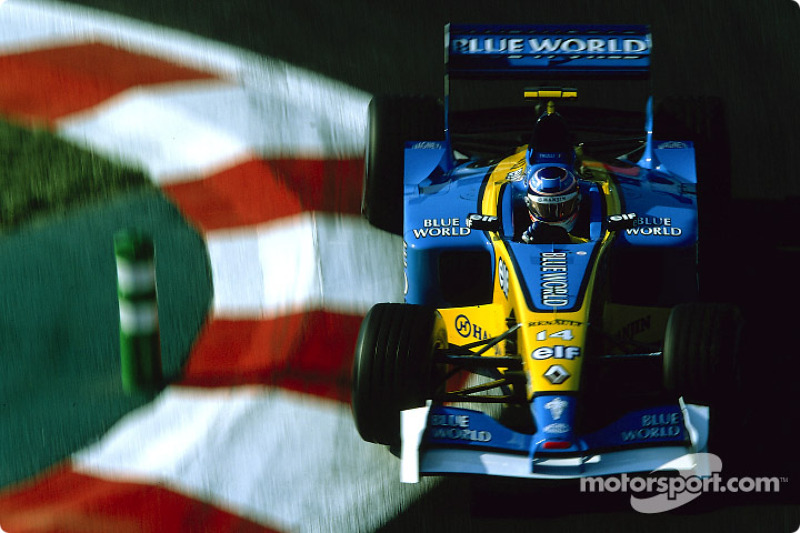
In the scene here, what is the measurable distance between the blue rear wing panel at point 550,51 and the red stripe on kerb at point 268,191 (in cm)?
116

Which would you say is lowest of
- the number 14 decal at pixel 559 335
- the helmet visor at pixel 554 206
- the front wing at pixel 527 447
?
the front wing at pixel 527 447

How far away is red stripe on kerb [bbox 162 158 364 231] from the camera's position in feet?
24.3

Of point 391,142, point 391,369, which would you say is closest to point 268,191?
point 391,142

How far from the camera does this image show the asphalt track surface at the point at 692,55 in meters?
7.21

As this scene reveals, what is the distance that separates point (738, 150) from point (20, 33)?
16.5 feet

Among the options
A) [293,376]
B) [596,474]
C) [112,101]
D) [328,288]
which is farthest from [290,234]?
[596,474]

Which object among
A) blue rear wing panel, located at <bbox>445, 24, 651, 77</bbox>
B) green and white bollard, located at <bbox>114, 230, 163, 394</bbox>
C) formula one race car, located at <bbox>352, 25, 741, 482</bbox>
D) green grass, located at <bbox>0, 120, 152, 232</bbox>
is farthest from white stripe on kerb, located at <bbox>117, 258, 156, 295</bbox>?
blue rear wing panel, located at <bbox>445, 24, 651, 77</bbox>

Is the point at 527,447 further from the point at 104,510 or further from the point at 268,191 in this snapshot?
the point at 268,191

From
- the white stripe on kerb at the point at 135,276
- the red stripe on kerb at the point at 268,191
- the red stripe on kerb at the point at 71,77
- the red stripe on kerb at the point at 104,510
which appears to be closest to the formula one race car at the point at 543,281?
the red stripe on kerb at the point at 268,191

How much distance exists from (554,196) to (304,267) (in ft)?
5.69

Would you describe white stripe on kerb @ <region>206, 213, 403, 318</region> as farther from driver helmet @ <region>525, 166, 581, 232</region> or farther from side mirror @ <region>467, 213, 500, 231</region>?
Result: driver helmet @ <region>525, 166, 581, 232</region>

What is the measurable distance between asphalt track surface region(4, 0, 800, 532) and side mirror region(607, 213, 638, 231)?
115 cm

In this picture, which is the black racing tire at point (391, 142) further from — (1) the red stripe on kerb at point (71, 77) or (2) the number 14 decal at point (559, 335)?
(1) the red stripe on kerb at point (71, 77)

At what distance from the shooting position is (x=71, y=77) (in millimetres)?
8570
